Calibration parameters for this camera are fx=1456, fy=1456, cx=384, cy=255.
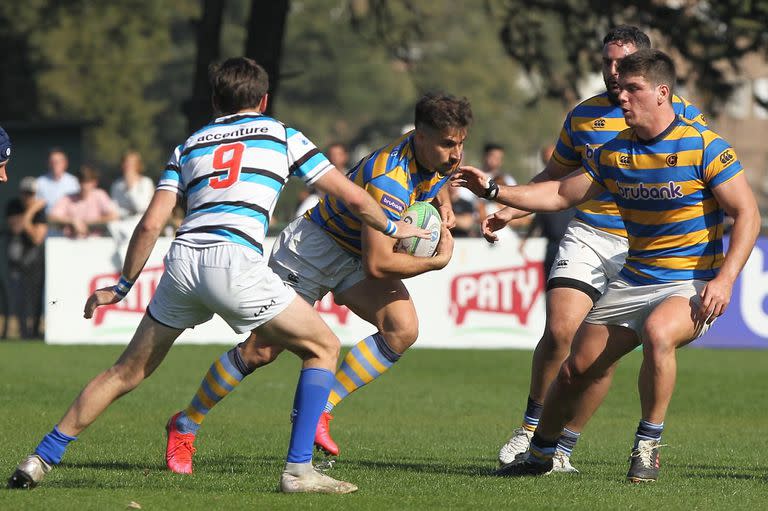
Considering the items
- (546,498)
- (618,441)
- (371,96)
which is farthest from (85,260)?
(371,96)

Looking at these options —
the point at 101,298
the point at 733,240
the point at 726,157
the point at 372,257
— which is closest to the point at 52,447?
the point at 101,298

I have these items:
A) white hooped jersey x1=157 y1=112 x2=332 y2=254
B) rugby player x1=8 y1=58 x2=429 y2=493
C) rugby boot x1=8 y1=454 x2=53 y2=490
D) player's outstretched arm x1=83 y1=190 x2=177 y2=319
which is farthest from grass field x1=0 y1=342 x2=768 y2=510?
white hooped jersey x1=157 y1=112 x2=332 y2=254

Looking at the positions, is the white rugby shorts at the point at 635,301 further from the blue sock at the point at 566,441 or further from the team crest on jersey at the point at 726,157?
the blue sock at the point at 566,441

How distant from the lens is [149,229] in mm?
6812

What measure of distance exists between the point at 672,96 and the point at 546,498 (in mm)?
2202

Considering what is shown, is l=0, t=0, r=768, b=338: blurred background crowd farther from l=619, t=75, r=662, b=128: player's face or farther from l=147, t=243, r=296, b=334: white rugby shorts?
l=147, t=243, r=296, b=334: white rugby shorts

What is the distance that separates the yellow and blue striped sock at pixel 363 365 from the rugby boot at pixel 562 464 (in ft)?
3.52

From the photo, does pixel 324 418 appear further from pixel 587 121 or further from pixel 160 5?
pixel 160 5

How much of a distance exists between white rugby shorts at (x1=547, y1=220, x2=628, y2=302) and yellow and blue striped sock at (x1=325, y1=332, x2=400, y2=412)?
1.08 meters

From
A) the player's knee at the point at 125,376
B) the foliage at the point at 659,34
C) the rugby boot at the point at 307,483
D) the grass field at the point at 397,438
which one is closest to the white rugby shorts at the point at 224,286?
the player's knee at the point at 125,376

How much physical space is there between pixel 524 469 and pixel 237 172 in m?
2.49

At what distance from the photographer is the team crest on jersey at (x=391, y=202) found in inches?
313

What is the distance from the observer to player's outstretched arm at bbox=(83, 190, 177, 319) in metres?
6.83

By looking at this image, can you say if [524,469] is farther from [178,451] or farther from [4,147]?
[4,147]
